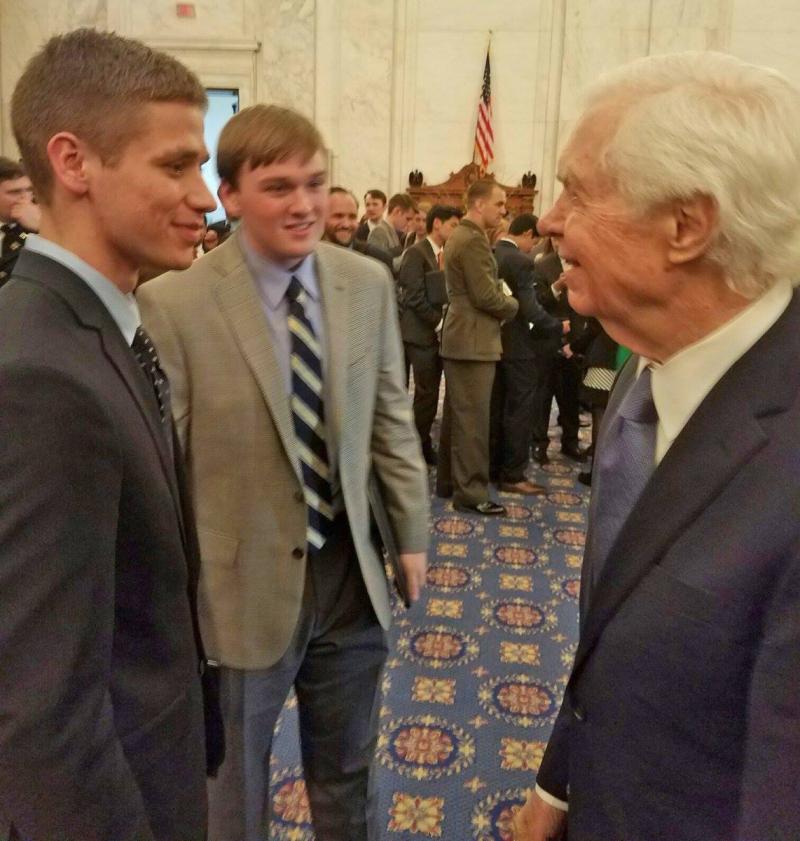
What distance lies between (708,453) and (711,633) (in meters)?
0.22

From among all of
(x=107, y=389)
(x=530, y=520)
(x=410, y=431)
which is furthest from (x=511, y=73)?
(x=107, y=389)

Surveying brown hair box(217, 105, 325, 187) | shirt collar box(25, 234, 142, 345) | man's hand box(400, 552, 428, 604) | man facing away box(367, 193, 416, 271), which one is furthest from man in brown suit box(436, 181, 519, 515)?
shirt collar box(25, 234, 142, 345)

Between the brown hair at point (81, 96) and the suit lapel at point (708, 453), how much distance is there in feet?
2.92

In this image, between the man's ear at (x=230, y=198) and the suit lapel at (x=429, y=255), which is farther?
the suit lapel at (x=429, y=255)

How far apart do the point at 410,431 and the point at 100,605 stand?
103 cm

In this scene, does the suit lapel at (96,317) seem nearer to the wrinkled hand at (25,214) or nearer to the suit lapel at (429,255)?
the wrinkled hand at (25,214)

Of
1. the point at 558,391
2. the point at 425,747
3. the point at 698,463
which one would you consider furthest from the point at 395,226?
the point at 698,463

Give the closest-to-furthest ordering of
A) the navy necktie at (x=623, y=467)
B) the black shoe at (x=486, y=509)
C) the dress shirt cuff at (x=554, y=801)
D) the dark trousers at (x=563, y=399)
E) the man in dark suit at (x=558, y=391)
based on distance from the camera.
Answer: the navy necktie at (x=623, y=467), the dress shirt cuff at (x=554, y=801), the black shoe at (x=486, y=509), the man in dark suit at (x=558, y=391), the dark trousers at (x=563, y=399)

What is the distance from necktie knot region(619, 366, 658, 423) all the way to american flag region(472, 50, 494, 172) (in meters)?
9.75

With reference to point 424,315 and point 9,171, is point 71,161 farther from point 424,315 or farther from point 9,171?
point 424,315

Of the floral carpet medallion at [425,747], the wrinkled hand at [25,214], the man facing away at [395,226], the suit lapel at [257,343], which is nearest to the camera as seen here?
the suit lapel at [257,343]

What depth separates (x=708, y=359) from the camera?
3.37 ft

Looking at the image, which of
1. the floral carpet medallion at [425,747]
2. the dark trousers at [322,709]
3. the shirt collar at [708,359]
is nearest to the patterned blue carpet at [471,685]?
the floral carpet medallion at [425,747]

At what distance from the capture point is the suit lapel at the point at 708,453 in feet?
3.06
